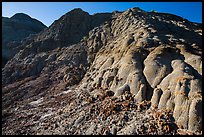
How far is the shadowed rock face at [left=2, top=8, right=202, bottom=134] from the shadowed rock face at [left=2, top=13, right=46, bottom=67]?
62.9ft

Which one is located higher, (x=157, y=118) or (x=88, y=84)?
(x=88, y=84)

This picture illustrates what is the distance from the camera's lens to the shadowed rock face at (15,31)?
81.8m

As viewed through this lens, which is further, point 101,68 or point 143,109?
point 101,68

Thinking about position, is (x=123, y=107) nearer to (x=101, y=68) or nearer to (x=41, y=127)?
(x=41, y=127)

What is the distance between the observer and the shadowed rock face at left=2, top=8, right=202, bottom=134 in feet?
87.2

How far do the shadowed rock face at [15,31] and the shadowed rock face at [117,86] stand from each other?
62.9 feet

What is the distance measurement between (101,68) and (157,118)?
1895 centimetres

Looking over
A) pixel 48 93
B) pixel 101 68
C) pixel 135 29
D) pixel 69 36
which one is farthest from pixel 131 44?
pixel 69 36

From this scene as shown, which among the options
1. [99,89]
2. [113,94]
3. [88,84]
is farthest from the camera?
[88,84]

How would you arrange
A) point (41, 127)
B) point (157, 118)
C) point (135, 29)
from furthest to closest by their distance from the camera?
point (135, 29)
point (41, 127)
point (157, 118)

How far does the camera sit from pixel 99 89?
37.0m

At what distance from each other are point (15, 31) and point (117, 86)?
79573 millimetres

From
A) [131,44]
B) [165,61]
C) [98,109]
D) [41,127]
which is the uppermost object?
[131,44]

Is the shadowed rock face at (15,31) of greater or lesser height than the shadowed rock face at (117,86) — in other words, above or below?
above
